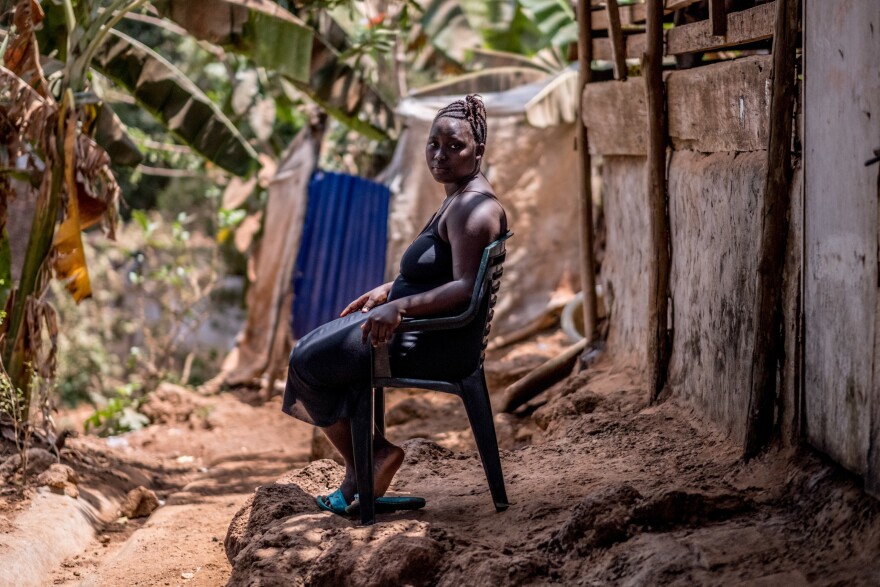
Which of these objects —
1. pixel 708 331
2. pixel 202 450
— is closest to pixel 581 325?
pixel 202 450

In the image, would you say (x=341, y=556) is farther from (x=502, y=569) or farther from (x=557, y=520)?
(x=557, y=520)

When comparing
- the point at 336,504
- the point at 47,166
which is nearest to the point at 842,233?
the point at 336,504

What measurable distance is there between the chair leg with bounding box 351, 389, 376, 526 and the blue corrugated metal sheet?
660 cm

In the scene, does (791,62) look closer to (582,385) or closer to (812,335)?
(812,335)

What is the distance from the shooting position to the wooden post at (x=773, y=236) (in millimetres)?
3693

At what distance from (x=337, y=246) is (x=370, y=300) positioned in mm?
6388

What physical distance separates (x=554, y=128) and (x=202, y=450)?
4.67 m

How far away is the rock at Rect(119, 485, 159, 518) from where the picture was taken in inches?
241

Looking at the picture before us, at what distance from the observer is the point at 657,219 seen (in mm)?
5297

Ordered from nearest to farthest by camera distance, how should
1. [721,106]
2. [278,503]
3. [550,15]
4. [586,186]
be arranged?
[278,503], [721,106], [586,186], [550,15]

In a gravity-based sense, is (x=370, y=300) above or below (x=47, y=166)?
below

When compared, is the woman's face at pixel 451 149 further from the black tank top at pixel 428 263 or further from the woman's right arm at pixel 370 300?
the woman's right arm at pixel 370 300

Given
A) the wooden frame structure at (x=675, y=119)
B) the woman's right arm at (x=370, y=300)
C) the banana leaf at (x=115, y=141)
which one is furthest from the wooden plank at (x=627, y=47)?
the banana leaf at (x=115, y=141)

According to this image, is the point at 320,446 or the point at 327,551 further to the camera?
the point at 320,446
